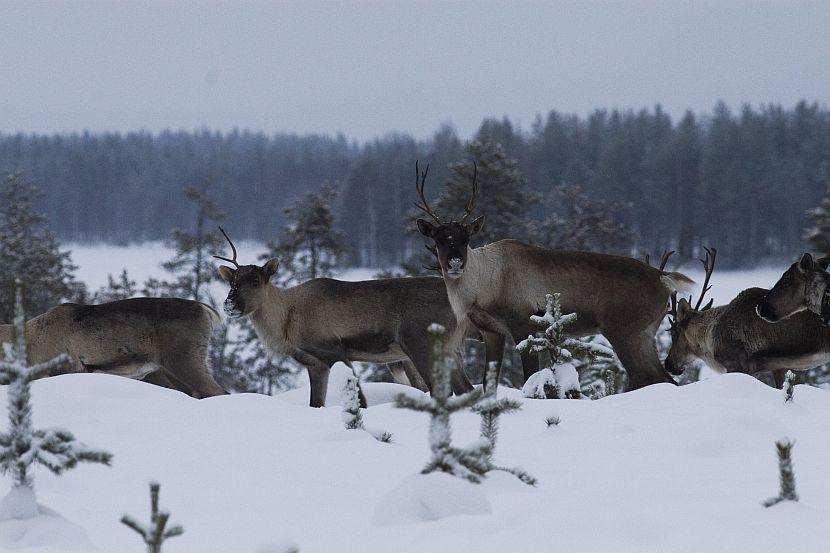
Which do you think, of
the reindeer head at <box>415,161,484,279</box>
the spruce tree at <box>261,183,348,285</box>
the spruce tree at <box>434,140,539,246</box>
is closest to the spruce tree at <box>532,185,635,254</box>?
the spruce tree at <box>434,140,539,246</box>

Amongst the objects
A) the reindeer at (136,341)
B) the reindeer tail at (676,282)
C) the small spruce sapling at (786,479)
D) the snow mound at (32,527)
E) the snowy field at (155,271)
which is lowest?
the snowy field at (155,271)

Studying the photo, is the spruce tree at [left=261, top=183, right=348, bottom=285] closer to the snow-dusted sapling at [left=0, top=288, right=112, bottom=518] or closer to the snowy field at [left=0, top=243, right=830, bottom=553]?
the snowy field at [left=0, top=243, right=830, bottom=553]

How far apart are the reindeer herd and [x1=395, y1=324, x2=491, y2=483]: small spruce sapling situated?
4.91 metres

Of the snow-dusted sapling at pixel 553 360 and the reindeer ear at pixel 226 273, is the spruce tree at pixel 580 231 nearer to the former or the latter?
the reindeer ear at pixel 226 273

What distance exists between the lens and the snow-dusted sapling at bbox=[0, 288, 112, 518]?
3.59 metres

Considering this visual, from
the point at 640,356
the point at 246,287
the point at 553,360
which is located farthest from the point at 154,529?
the point at 246,287

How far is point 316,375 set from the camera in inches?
406

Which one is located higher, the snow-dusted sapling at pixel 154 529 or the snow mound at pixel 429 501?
the snow-dusted sapling at pixel 154 529

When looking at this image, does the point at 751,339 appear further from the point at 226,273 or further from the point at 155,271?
the point at 155,271

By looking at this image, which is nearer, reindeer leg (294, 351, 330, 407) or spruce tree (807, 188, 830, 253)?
reindeer leg (294, 351, 330, 407)

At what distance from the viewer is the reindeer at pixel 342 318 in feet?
32.8

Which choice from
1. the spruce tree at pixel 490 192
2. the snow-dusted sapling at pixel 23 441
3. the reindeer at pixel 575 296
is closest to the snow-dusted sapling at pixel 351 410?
the snow-dusted sapling at pixel 23 441

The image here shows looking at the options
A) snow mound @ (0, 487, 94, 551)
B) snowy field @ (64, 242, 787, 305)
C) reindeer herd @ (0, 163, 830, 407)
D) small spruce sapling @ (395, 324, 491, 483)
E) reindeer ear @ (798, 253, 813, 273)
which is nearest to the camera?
snow mound @ (0, 487, 94, 551)

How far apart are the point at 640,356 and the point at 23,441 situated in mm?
6957
